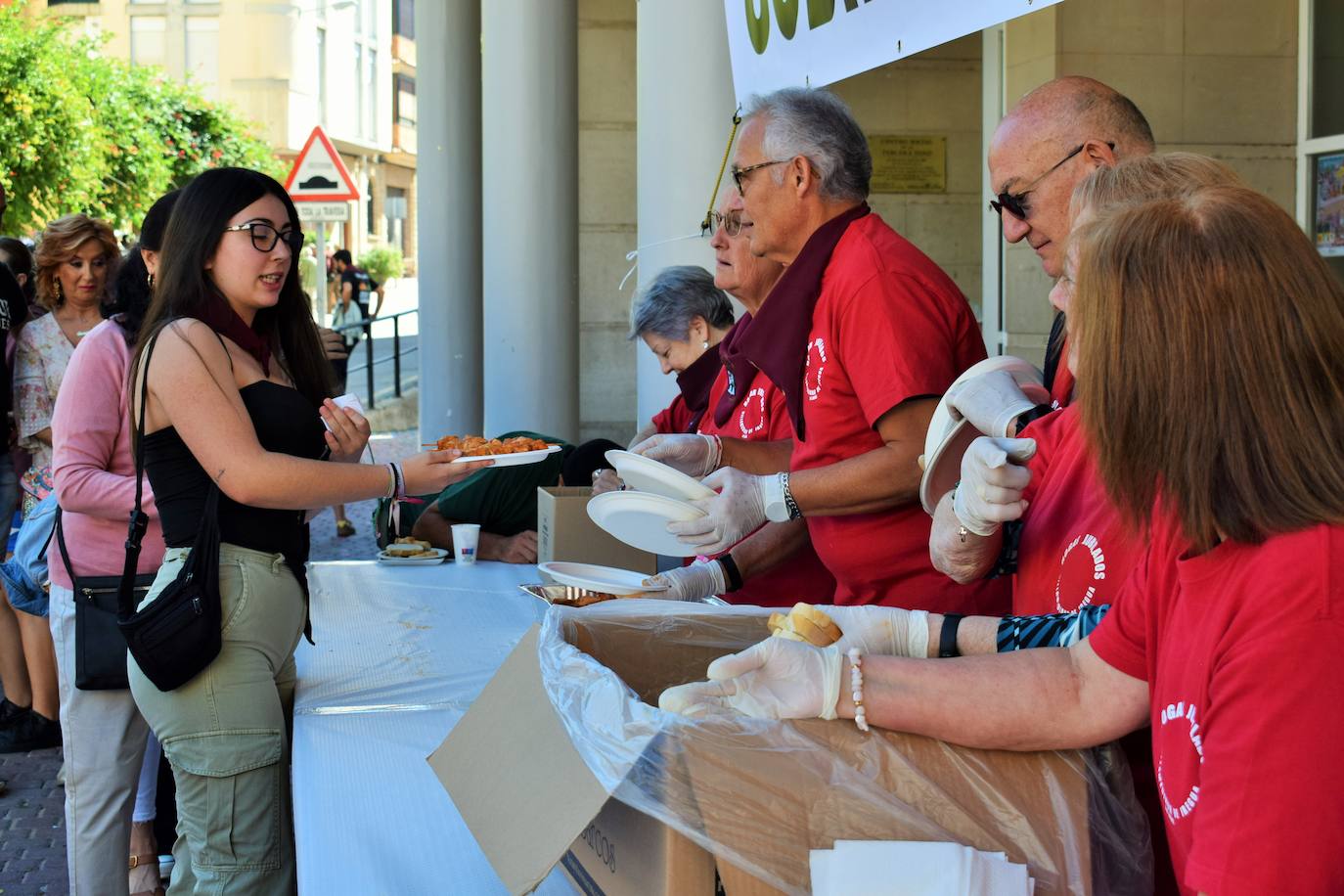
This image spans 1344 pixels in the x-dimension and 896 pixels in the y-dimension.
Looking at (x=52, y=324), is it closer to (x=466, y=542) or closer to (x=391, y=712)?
(x=466, y=542)

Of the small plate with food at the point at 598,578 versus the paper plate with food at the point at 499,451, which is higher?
the paper plate with food at the point at 499,451

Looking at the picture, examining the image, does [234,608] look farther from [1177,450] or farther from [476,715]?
[1177,450]

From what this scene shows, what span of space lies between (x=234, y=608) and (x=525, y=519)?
2242 millimetres

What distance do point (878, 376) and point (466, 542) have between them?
2397 millimetres

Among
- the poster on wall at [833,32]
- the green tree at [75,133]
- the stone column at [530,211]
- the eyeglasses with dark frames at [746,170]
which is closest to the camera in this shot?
the eyeglasses with dark frames at [746,170]

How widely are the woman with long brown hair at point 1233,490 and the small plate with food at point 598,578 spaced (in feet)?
5.66

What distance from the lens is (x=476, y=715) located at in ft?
5.18

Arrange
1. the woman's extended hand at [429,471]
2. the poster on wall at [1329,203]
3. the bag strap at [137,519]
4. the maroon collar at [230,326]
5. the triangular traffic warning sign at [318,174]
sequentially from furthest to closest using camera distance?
1. the triangular traffic warning sign at [318,174]
2. the poster on wall at [1329,203]
3. the woman's extended hand at [429,471]
4. the maroon collar at [230,326]
5. the bag strap at [137,519]

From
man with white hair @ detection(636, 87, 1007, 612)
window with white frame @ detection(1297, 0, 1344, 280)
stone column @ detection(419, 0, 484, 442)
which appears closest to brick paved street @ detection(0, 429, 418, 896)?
man with white hair @ detection(636, 87, 1007, 612)

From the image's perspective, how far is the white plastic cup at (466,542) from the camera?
4.46 m

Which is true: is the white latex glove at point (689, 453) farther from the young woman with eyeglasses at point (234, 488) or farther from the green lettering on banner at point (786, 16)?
the green lettering on banner at point (786, 16)

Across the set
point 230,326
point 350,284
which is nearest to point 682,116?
point 230,326

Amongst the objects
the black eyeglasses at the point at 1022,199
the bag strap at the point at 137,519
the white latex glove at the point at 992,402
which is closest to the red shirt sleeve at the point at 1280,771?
the white latex glove at the point at 992,402

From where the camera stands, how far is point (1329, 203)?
Answer: 17.1ft
